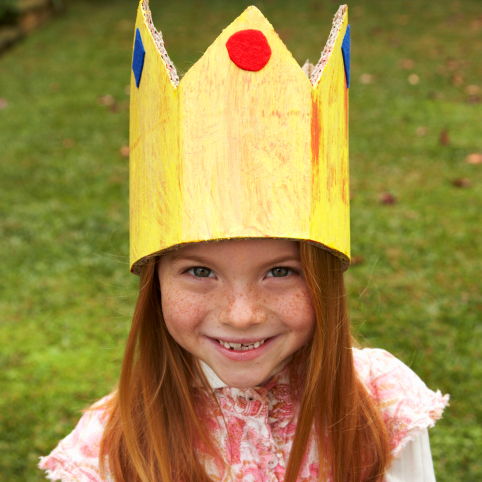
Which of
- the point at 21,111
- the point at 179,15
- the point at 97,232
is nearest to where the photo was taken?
the point at 97,232

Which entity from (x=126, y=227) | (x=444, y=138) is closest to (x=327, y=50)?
(x=126, y=227)

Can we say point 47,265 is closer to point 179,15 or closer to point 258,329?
point 258,329

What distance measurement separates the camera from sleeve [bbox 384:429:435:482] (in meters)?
1.70

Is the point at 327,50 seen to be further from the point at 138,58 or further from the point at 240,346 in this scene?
the point at 240,346

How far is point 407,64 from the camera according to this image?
7.17 metres

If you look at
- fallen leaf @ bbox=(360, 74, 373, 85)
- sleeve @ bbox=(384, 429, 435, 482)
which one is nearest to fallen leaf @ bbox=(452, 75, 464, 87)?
fallen leaf @ bbox=(360, 74, 373, 85)

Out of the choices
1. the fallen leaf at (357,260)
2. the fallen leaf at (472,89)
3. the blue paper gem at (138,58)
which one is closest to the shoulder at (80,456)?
the blue paper gem at (138,58)

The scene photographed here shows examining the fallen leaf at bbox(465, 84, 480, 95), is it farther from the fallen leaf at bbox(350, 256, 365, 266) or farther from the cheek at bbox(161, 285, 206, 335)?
the cheek at bbox(161, 285, 206, 335)

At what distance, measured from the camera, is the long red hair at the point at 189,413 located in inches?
61.6

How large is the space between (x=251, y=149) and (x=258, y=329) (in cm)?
41

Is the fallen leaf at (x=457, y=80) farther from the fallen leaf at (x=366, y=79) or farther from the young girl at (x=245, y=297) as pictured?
the young girl at (x=245, y=297)

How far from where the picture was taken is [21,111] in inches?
257

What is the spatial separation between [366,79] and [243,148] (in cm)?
599

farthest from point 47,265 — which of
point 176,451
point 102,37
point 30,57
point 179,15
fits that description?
point 179,15
